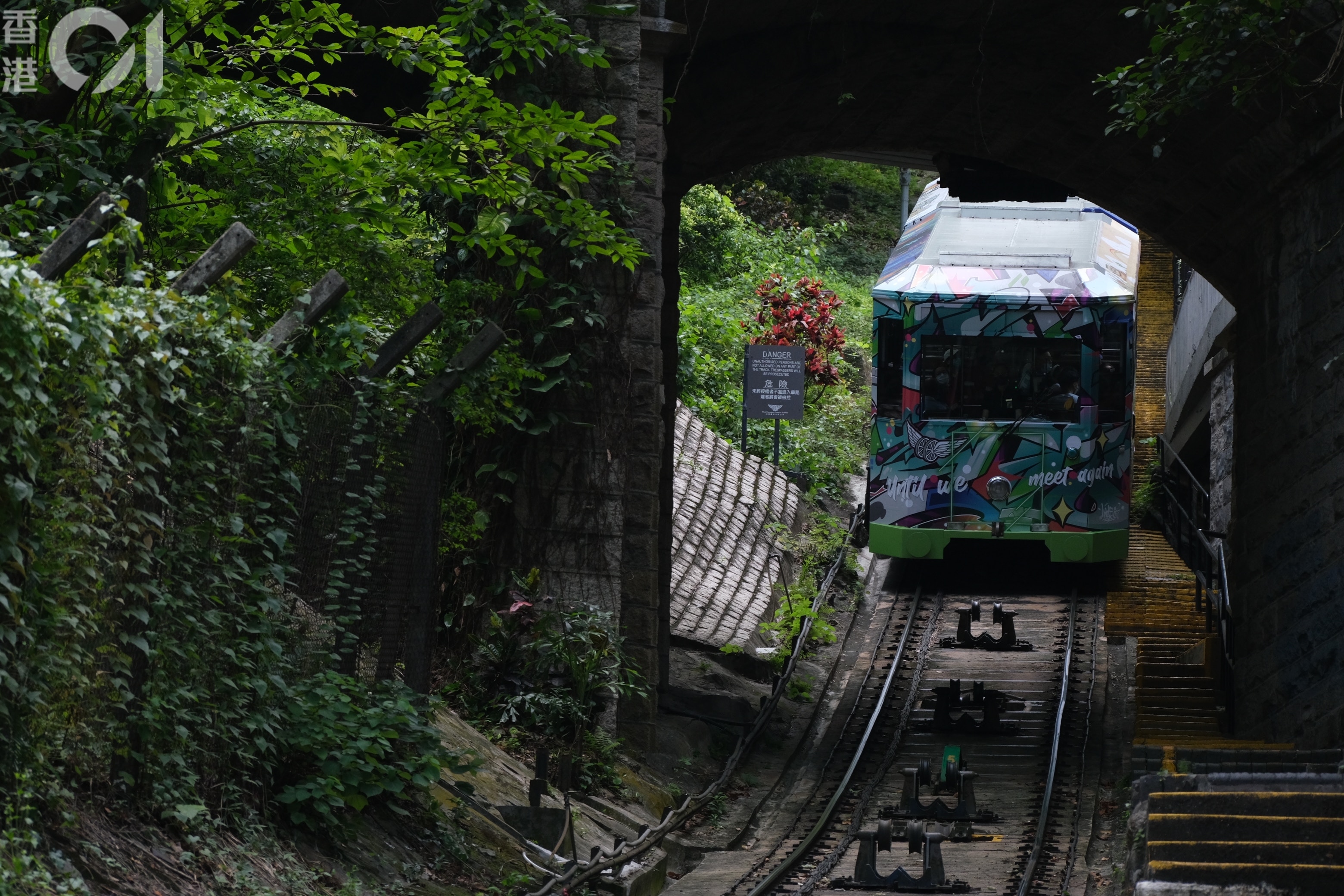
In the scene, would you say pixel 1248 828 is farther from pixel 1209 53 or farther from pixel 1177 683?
pixel 1177 683

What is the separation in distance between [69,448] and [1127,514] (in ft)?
47.5

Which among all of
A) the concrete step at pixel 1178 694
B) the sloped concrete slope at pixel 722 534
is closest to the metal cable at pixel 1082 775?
the concrete step at pixel 1178 694

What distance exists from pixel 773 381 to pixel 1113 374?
197 inches

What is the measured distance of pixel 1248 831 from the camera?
25.4 ft

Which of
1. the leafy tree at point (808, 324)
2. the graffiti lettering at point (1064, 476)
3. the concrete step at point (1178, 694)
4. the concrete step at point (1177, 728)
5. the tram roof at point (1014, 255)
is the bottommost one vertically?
the concrete step at point (1177, 728)

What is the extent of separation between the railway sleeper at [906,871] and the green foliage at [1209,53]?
463cm

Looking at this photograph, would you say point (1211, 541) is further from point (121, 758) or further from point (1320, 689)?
point (121, 758)

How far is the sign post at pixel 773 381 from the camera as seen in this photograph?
A: 2114 cm

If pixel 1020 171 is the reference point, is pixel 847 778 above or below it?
below

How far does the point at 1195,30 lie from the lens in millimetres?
9844

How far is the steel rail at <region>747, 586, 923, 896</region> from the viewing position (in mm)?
10508

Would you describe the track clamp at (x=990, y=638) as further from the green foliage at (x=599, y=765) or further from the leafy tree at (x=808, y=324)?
the leafy tree at (x=808, y=324)

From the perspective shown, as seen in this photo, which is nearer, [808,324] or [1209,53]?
[1209,53]

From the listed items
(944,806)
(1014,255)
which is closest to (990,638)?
(1014,255)
